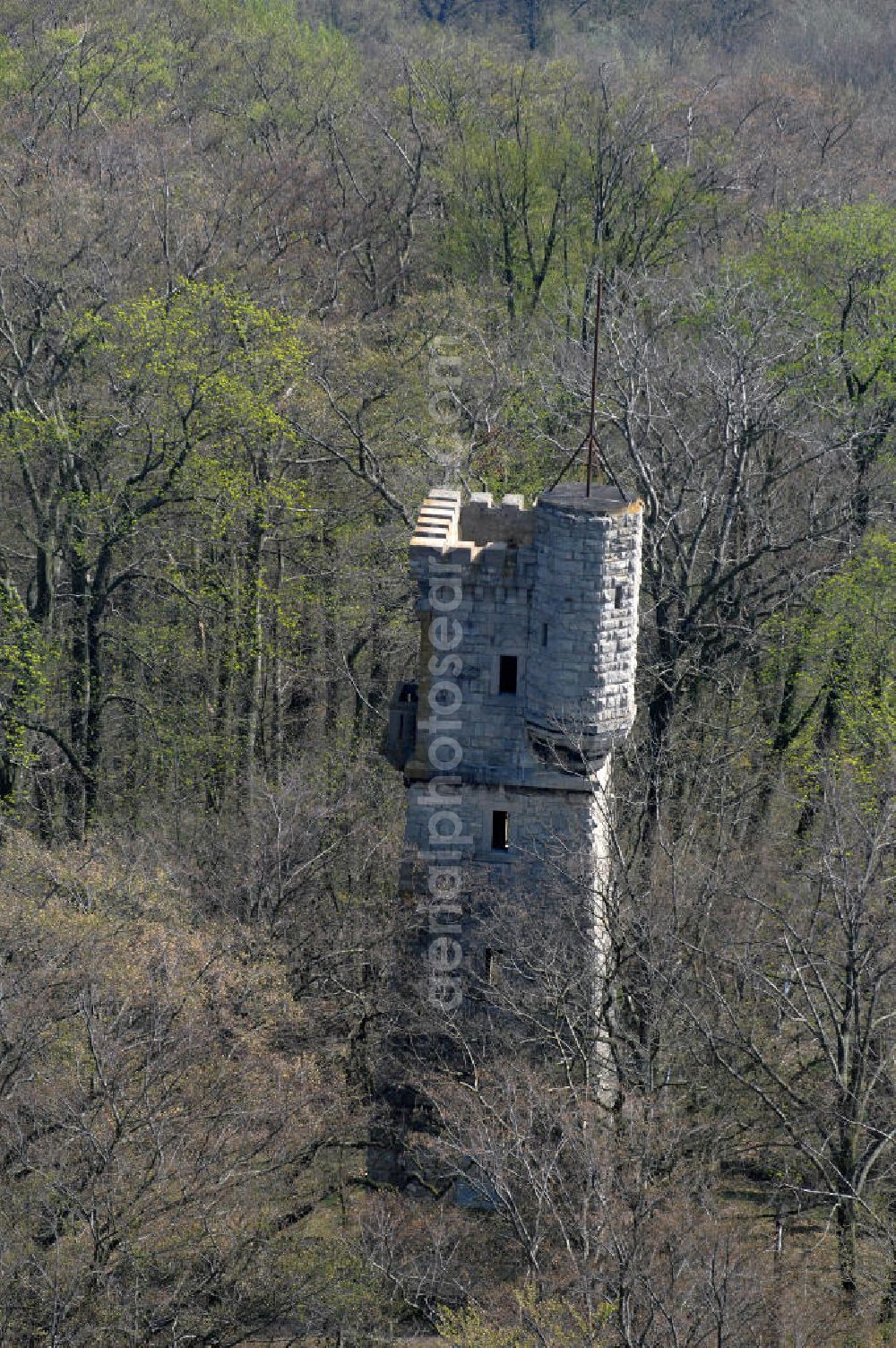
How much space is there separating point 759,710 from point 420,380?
36.2 feet

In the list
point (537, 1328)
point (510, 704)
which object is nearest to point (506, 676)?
point (510, 704)

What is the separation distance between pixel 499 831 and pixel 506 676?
2.58 meters

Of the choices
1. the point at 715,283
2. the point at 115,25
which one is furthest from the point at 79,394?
the point at 115,25

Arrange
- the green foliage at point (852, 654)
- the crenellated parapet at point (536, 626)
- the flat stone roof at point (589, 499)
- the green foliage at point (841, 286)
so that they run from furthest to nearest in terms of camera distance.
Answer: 1. the green foliage at point (841, 286)
2. the green foliage at point (852, 654)
3. the crenellated parapet at point (536, 626)
4. the flat stone roof at point (589, 499)

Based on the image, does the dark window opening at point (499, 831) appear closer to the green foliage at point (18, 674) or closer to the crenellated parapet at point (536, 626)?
the crenellated parapet at point (536, 626)

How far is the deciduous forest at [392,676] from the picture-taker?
1006 inches

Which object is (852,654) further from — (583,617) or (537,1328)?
(537,1328)

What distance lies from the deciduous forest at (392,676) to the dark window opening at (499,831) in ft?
5.30

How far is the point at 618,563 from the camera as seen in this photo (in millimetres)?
27188

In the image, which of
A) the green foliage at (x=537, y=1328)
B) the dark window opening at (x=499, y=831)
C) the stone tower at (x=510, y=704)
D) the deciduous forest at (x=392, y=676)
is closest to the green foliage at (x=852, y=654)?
the deciduous forest at (x=392, y=676)

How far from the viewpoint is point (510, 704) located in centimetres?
2848

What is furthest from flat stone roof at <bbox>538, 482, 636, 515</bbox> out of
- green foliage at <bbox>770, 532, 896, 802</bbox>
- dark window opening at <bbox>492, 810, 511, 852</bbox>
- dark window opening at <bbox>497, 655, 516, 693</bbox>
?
green foliage at <bbox>770, 532, 896, 802</bbox>

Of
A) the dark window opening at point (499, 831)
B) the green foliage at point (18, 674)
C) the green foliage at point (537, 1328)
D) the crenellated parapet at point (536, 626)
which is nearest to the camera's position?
the green foliage at point (537, 1328)

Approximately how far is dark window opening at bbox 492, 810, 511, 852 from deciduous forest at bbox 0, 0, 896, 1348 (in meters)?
1.61
